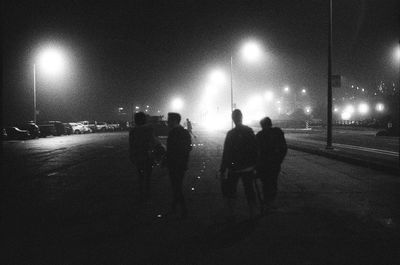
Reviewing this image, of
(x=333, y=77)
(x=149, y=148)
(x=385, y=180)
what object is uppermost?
(x=333, y=77)

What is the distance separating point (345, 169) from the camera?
14.9 m

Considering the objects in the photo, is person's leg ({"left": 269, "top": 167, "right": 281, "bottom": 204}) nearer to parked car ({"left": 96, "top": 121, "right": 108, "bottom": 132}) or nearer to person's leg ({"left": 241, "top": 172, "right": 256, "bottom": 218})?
person's leg ({"left": 241, "top": 172, "right": 256, "bottom": 218})

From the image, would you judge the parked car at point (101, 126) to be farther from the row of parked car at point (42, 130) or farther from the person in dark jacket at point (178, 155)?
the person in dark jacket at point (178, 155)

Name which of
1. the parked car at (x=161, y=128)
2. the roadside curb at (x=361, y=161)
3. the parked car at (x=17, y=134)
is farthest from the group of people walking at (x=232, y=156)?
the parked car at (x=17, y=134)

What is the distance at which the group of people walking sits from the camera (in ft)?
23.5

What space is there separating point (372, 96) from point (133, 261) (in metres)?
139

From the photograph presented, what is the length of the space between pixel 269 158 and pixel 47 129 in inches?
1849

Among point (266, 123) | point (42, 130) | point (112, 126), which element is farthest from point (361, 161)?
point (112, 126)

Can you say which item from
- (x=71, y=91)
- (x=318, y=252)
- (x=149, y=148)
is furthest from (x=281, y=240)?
(x=71, y=91)

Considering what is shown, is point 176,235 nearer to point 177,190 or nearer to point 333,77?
point 177,190

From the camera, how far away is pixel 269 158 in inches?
316

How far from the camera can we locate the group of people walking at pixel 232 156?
716 cm

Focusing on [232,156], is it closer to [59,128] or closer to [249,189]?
[249,189]

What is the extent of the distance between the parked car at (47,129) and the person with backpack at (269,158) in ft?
152
